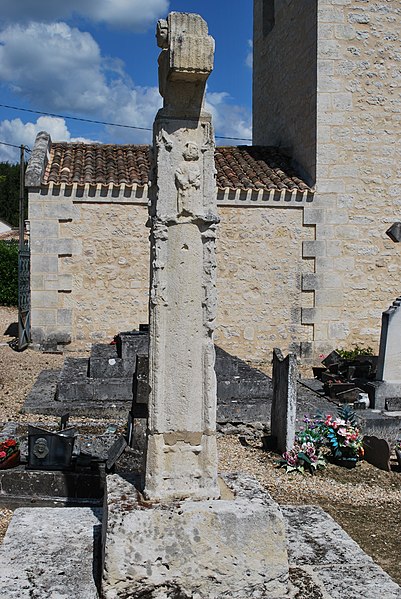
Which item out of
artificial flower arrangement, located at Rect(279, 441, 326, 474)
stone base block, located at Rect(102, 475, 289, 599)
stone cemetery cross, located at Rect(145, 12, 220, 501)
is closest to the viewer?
stone base block, located at Rect(102, 475, 289, 599)

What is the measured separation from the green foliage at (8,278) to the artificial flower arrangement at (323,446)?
15.2 metres

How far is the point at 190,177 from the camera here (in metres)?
3.37

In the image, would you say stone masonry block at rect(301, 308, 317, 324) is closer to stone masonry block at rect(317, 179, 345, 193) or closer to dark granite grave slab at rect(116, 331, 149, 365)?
stone masonry block at rect(317, 179, 345, 193)

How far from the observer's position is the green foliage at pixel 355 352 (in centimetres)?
1258

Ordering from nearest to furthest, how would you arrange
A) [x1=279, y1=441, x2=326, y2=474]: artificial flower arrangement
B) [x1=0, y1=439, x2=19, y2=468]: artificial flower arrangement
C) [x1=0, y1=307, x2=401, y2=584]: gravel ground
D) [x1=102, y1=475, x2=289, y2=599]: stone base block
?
[x1=102, y1=475, x2=289, y2=599]: stone base block
[x1=0, y1=307, x2=401, y2=584]: gravel ground
[x1=0, y1=439, x2=19, y2=468]: artificial flower arrangement
[x1=279, y1=441, x2=326, y2=474]: artificial flower arrangement

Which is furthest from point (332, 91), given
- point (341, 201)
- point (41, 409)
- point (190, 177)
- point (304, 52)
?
point (190, 177)

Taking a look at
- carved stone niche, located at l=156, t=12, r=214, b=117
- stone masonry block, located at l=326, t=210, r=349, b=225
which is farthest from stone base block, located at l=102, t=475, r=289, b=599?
stone masonry block, located at l=326, t=210, r=349, b=225

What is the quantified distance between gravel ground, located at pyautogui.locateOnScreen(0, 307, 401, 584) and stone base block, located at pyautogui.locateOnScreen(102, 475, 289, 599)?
1.34 m

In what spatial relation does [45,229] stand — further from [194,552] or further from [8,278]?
[194,552]

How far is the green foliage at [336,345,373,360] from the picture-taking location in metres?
12.6

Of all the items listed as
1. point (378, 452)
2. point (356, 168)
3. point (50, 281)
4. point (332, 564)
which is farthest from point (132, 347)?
point (332, 564)

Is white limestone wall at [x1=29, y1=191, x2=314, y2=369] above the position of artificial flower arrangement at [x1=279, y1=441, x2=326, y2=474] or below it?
above

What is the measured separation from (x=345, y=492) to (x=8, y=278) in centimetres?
1653

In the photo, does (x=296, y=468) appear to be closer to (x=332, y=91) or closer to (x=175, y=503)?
(x=175, y=503)
